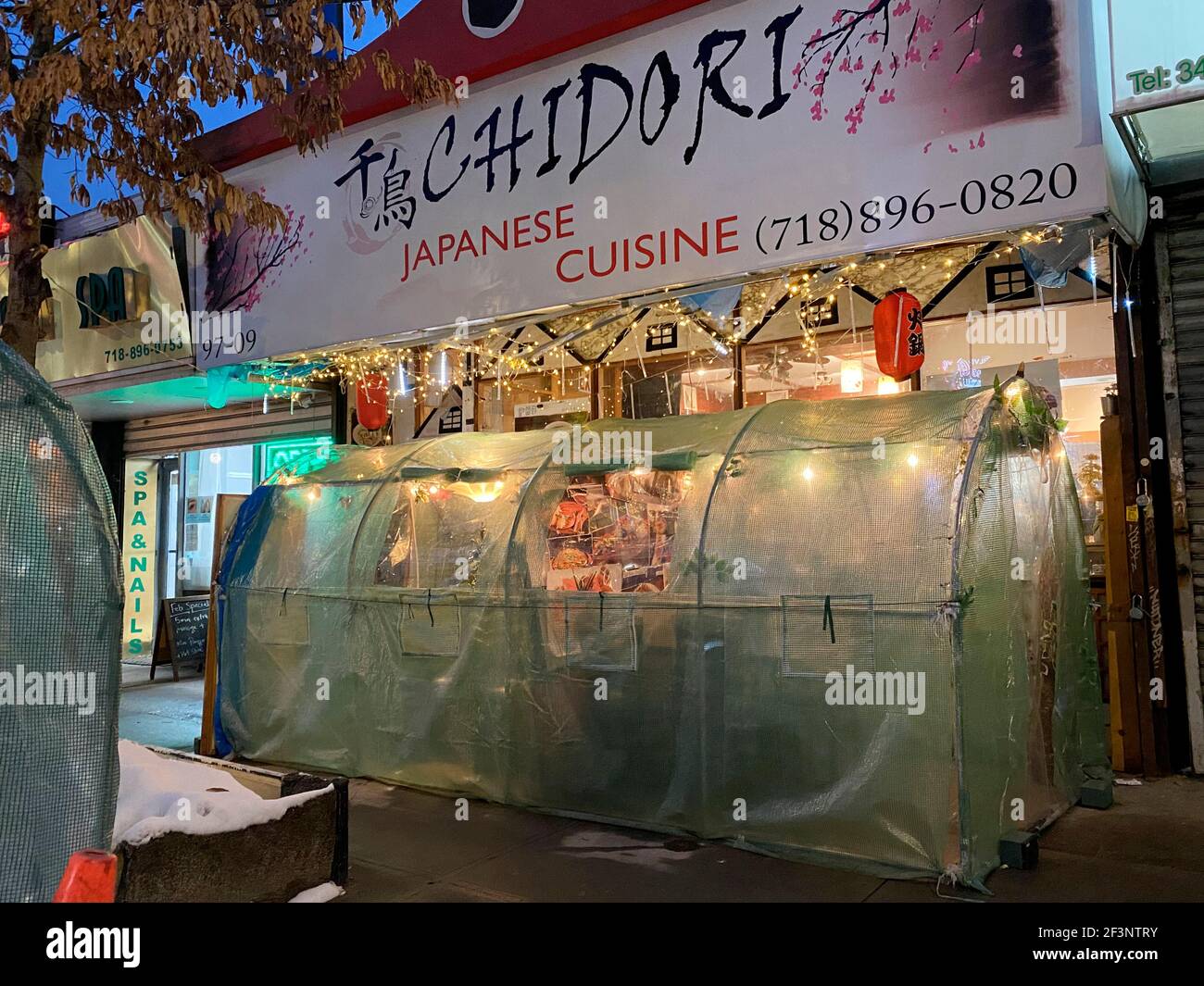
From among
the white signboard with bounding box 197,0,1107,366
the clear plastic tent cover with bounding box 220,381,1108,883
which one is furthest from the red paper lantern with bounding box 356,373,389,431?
the clear plastic tent cover with bounding box 220,381,1108,883

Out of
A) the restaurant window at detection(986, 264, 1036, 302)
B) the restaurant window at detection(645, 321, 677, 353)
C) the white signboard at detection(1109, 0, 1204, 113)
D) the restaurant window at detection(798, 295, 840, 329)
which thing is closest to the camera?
the white signboard at detection(1109, 0, 1204, 113)

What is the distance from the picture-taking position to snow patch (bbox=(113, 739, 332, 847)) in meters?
4.98

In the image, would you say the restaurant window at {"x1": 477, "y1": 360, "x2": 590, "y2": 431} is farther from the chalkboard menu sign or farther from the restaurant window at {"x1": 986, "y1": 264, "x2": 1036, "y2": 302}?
the chalkboard menu sign

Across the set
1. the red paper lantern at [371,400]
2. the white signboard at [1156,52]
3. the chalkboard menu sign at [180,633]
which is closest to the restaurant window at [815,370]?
the white signboard at [1156,52]

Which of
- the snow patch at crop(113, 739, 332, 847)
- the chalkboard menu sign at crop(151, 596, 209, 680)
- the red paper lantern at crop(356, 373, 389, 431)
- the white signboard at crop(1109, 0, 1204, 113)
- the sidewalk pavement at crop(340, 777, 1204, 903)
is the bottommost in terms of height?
the sidewalk pavement at crop(340, 777, 1204, 903)

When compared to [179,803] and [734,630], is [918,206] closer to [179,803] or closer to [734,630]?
[734,630]

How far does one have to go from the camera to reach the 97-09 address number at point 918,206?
6508 millimetres

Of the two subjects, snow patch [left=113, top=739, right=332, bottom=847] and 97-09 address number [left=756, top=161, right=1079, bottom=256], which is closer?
snow patch [left=113, top=739, right=332, bottom=847]

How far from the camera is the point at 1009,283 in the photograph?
341 inches

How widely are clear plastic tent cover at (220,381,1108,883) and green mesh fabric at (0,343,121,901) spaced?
13.0 feet

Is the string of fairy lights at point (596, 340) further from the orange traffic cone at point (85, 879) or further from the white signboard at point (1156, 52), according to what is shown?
the orange traffic cone at point (85, 879)

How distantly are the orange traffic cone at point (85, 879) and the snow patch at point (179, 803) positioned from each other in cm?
258

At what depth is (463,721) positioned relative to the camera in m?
7.77
